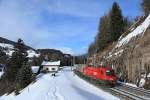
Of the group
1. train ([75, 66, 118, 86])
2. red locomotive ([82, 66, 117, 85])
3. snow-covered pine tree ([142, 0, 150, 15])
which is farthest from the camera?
snow-covered pine tree ([142, 0, 150, 15])

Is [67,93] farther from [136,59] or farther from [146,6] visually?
[146,6]

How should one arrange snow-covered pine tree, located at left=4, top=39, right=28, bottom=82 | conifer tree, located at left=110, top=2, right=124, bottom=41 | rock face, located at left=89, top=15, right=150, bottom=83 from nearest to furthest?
rock face, located at left=89, top=15, right=150, bottom=83 < conifer tree, located at left=110, top=2, right=124, bottom=41 < snow-covered pine tree, located at left=4, top=39, right=28, bottom=82

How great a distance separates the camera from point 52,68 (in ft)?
488

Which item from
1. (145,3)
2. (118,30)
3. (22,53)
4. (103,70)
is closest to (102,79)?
(103,70)

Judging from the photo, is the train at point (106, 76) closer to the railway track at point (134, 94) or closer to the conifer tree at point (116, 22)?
the railway track at point (134, 94)

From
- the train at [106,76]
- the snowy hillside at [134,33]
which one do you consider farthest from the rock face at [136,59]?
the train at [106,76]

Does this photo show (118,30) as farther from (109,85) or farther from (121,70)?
(109,85)

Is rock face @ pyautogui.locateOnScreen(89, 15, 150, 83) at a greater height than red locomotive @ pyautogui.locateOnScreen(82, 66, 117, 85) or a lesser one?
greater

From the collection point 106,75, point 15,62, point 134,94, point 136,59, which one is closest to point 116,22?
point 15,62

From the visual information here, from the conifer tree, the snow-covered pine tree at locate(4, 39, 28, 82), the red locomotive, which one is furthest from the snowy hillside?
the snow-covered pine tree at locate(4, 39, 28, 82)

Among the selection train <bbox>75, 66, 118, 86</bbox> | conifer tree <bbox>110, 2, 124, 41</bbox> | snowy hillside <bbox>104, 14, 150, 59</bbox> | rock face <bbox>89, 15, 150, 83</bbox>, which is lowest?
train <bbox>75, 66, 118, 86</bbox>

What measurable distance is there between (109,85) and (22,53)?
236ft

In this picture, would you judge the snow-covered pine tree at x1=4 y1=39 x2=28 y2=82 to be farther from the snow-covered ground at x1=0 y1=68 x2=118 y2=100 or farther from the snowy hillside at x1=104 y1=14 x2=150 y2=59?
the snow-covered ground at x1=0 y1=68 x2=118 y2=100

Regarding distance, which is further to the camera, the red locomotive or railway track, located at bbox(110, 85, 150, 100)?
the red locomotive
